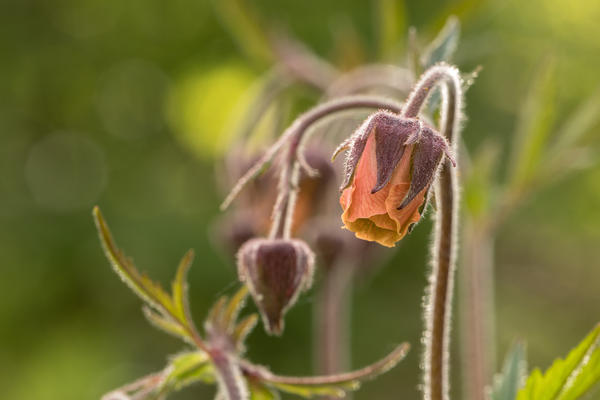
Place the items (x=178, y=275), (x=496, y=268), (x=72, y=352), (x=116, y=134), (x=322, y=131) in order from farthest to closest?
1. (x=496, y=268)
2. (x=116, y=134)
3. (x=72, y=352)
4. (x=322, y=131)
5. (x=178, y=275)

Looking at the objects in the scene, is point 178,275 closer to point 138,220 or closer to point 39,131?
point 138,220

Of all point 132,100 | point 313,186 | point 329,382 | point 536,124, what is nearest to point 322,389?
point 329,382

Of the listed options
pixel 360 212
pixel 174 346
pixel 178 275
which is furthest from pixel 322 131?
pixel 174 346

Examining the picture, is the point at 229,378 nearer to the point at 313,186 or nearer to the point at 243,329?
the point at 243,329

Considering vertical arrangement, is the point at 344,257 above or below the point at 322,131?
below

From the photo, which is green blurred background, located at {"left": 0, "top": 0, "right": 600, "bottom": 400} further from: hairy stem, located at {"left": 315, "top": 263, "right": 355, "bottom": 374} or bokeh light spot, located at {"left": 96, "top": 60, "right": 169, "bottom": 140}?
hairy stem, located at {"left": 315, "top": 263, "right": 355, "bottom": 374}

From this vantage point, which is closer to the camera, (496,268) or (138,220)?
(138,220)

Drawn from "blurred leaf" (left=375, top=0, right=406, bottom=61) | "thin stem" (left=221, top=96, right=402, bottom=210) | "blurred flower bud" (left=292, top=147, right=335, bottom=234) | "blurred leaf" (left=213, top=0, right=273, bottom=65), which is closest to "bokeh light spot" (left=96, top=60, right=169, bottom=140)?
"blurred leaf" (left=213, top=0, right=273, bottom=65)
